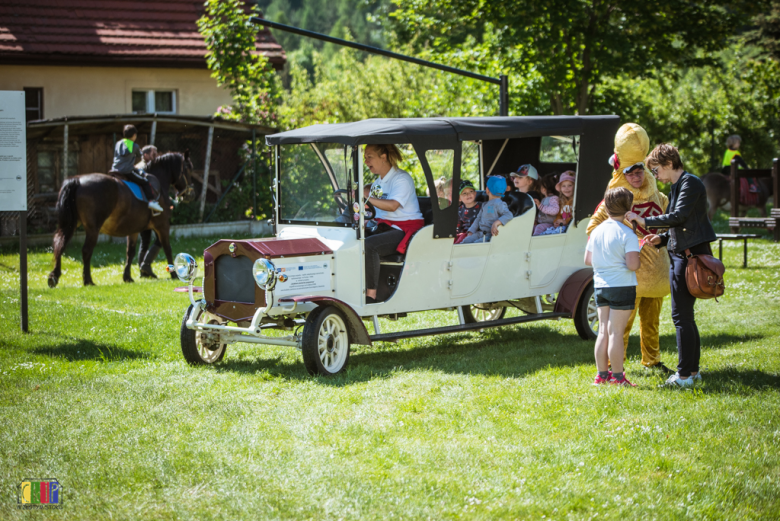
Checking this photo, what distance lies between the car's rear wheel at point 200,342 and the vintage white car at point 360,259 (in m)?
0.01

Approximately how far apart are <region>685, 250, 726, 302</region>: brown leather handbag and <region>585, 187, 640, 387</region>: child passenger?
1.38 feet

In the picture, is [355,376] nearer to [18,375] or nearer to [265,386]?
[265,386]

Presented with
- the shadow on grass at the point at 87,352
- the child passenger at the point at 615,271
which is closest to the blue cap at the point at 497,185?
the child passenger at the point at 615,271

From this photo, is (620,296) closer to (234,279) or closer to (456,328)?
(456,328)

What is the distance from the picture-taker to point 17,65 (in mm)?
21516

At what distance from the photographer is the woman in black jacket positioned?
21.4ft

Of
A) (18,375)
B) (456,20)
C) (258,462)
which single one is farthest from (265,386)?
(456,20)

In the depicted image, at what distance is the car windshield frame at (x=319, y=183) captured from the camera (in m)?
7.54

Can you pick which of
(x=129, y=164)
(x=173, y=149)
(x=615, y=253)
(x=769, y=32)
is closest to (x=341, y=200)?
(x=615, y=253)

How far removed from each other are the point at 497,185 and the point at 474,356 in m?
1.76

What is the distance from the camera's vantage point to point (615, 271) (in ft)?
21.4

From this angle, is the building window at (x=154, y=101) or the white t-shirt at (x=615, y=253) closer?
the white t-shirt at (x=615, y=253)

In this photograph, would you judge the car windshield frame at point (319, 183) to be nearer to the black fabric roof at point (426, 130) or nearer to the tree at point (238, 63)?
the black fabric roof at point (426, 130)

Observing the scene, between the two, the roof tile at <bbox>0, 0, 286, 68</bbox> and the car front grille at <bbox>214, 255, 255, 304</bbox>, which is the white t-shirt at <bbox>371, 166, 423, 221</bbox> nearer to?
the car front grille at <bbox>214, 255, 255, 304</bbox>
